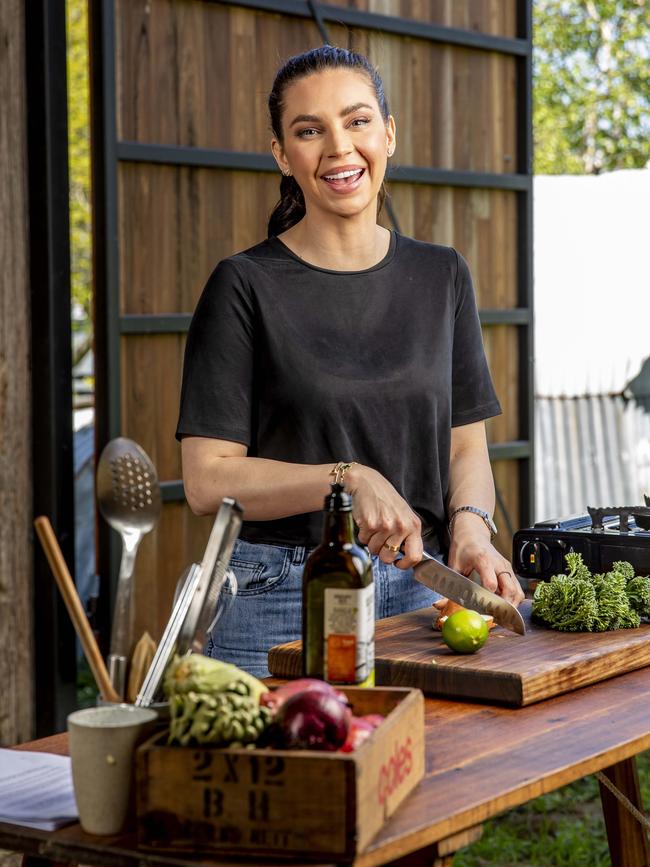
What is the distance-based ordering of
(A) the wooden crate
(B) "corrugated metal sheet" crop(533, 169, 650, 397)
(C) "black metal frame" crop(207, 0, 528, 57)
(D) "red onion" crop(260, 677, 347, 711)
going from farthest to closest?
(B) "corrugated metal sheet" crop(533, 169, 650, 397), (C) "black metal frame" crop(207, 0, 528, 57), (D) "red onion" crop(260, 677, 347, 711), (A) the wooden crate

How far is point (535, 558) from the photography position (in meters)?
2.29

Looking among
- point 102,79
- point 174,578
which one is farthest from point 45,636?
point 102,79

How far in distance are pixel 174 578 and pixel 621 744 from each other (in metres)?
2.50

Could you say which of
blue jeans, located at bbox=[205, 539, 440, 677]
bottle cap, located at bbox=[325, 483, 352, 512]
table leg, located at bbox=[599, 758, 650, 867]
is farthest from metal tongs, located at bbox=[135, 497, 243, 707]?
table leg, located at bbox=[599, 758, 650, 867]

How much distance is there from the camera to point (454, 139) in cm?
461

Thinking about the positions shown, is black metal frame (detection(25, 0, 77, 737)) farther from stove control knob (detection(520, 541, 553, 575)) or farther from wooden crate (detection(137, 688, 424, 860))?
wooden crate (detection(137, 688, 424, 860))

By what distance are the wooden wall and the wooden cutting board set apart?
181 cm

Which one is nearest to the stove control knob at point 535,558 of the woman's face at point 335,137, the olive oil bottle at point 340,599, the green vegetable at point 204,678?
the woman's face at point 335,137

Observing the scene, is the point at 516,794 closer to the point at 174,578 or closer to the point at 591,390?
the point at 174,578

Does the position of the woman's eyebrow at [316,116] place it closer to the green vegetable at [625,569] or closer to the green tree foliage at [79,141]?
the green vegetable at [625,569]

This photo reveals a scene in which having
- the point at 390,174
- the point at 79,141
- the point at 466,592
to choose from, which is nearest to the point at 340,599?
the point at 466,592

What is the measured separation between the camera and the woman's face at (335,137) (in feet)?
7.18

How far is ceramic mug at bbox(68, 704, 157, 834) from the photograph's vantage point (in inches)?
49.7

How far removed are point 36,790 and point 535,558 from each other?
1.14 meters
